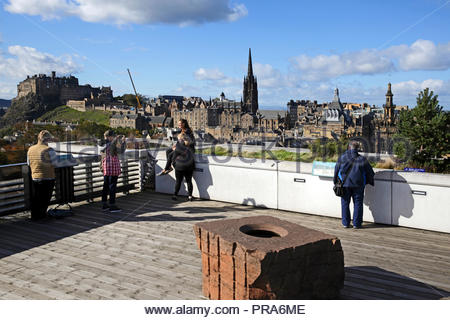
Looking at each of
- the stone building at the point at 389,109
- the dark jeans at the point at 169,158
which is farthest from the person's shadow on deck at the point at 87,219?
the stone building at the point at 389,109

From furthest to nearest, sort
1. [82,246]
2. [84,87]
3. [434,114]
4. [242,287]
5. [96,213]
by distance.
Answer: [84,87] → [434,114] → [96,213] → [82,246] → [242,287]

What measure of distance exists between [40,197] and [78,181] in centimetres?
198

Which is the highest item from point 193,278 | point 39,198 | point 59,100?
point 59,100

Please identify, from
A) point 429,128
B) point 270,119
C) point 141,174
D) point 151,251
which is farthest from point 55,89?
point 151,251

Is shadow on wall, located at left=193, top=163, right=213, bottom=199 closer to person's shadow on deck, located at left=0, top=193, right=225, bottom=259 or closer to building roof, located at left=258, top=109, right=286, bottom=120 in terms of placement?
person's shadow on deck, located at left=0, top=193, right=225, bottom=259

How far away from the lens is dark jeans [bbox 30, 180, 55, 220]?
680cm

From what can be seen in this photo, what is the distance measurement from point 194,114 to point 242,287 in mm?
152020

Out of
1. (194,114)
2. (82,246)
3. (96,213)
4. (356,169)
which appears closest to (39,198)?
(96,213)

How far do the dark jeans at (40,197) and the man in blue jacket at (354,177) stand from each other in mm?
4916

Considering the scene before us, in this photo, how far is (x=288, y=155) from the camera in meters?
9.34

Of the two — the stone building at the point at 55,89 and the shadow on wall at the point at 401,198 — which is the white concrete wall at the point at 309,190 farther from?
the stone building at the point at 55,89

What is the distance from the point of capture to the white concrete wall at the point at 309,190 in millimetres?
6296
